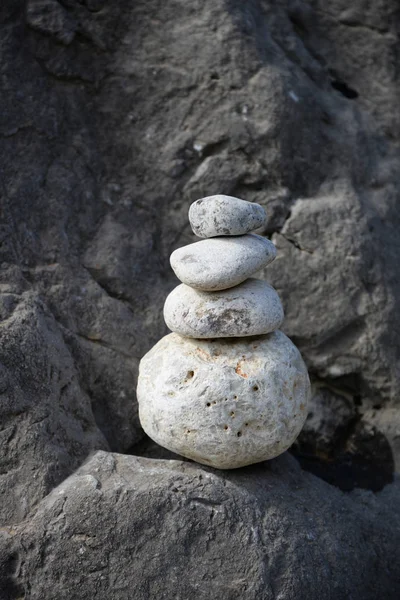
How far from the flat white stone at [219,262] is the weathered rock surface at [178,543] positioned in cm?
103

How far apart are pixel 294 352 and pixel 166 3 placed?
3020mm

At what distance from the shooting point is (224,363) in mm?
3775

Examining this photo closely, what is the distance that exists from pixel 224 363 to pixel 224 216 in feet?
2.62

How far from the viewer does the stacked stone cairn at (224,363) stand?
3703 mm

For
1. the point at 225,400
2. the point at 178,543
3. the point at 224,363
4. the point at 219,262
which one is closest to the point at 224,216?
the point at 219,262

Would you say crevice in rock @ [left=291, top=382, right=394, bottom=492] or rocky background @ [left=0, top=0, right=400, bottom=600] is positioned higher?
rocky background @ [left=0, top=0, right=400, bottom=600]

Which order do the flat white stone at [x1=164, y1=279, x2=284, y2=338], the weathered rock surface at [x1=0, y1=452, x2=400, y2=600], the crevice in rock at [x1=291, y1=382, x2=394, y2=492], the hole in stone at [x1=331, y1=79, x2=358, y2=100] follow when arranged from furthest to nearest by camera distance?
1. the hole in stone at [x1=331, y1=79, x2=358, y2=100]
2. the crevice in rock at [x1=291, y1=382, x2=394, y2=492]
3. the flat white stone at [x1=164, y1=279, x2=284, y2=338]
4. the weathered rock surface at [x1=0, y1=452, x2=400, y2=600]

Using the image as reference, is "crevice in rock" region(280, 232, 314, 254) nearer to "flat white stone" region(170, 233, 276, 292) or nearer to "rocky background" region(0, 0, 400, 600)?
"rocky background" region(0, 0, 400, 600)

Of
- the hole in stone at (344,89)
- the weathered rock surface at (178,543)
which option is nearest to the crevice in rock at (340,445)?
the weathered rock surface at (178,543)

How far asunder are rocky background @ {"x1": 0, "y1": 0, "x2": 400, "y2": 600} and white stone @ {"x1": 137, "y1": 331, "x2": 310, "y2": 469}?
0.21m

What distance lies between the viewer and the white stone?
3.69 metres

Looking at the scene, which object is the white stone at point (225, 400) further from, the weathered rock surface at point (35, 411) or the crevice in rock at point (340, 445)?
the crevice in rock at point (340, 445)

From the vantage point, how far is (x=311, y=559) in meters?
3.74

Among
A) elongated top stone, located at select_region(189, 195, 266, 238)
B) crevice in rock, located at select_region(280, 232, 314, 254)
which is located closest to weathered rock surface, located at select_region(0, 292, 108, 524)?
elongated top stone, located at select_region(189, 195, 266, 238)
